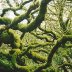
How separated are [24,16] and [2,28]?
5.99 feet

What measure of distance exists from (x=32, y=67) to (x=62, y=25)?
3.60 metres

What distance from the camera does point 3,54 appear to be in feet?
38.8

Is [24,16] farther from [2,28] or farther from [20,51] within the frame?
[20,51]

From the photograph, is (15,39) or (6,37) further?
(15,39)

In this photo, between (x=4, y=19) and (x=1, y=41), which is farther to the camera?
(x=1, y=41)

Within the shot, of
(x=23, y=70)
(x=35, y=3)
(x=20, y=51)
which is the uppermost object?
(x=35, y=3)

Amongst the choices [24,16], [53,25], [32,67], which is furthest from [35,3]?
[53,25]

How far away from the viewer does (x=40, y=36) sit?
14180 millimetres

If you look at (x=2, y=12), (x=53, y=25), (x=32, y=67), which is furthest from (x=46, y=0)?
(x=53, y=25)

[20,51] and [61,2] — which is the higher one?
[61,2]

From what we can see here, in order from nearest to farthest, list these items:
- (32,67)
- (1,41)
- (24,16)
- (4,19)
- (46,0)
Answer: (46,0) → (24,16) → (32,67) → (4,19) → (1,41)

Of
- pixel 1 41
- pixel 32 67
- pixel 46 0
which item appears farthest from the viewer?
pixel 1 41

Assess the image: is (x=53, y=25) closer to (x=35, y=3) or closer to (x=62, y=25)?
(x=62, y=25)

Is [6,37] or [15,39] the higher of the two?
[6,37]
